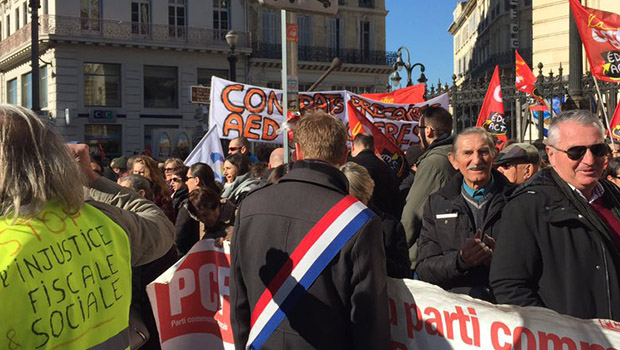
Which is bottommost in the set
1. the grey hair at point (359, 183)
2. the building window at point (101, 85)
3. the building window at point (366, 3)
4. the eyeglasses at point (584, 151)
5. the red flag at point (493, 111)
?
the grey hair at point (359, 183)

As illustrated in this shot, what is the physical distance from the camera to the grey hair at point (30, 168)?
2.17m

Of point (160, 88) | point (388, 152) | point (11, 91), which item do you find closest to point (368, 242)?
point (388, 152)

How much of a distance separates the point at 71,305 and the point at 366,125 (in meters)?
6.43

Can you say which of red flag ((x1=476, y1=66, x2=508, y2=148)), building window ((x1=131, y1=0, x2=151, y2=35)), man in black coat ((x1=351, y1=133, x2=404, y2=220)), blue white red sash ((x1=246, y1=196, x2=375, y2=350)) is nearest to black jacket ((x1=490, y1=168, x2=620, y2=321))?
blue white red sash ((x1=246, y1=196, x2=375, y2=350))

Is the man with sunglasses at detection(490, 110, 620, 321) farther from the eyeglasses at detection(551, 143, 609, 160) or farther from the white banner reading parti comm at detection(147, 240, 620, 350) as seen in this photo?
the white banner reading parti comm at detection(147, 240, 620, 350)

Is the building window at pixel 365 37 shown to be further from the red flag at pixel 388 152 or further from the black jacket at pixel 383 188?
the black jacket at pixel 383 188

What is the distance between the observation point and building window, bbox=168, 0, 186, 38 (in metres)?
36.2

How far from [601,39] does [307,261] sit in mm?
7246

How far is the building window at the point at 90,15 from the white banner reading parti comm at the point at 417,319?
107ft

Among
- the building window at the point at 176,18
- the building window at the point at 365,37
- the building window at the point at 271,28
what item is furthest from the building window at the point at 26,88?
the building window at the point at 365,37

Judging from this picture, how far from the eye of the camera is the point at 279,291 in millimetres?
3031

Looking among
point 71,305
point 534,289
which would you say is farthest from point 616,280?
point 71,305

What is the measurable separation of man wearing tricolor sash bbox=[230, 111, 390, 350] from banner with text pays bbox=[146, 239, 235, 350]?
814mm

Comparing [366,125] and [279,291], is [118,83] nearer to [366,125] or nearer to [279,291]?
[366,125]
